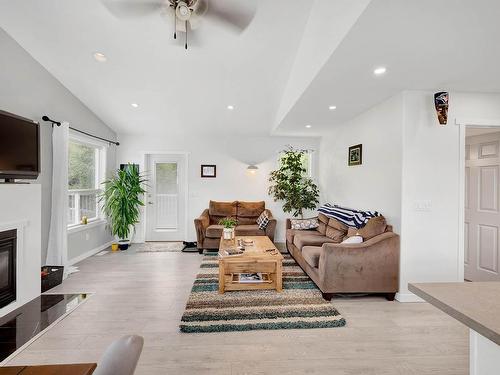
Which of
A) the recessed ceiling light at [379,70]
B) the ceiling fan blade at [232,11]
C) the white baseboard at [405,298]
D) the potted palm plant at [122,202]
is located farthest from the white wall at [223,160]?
the ceiling fan blade at [232,11]

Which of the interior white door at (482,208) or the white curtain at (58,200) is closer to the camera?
the interior white door at (482,208)

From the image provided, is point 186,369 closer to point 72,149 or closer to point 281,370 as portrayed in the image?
point 281,370

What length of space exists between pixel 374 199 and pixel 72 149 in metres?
4.93

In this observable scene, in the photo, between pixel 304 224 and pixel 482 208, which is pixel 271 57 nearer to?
pixel 304 224

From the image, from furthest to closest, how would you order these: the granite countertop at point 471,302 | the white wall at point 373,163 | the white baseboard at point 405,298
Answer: the white wall at point 373,163
the white baseboard at point 405,298
the granite countertop at point 471,302

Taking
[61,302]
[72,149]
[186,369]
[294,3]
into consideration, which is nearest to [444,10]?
[294,3]

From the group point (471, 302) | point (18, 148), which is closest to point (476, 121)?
point (471, 302)

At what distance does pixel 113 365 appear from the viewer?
70 cm

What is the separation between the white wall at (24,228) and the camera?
107 inches

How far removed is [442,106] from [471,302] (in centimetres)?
269

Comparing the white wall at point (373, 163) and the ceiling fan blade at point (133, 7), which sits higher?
the ceiling fan blade at point (133, 7)

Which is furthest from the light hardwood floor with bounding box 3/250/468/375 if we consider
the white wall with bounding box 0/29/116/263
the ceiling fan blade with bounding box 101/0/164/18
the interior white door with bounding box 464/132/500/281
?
the ceiling fan blade with bounding box 101/0/164/18

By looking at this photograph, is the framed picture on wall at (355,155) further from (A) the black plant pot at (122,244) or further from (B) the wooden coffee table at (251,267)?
(A) the black plant pot at (122,244)

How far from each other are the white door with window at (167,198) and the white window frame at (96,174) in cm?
94
